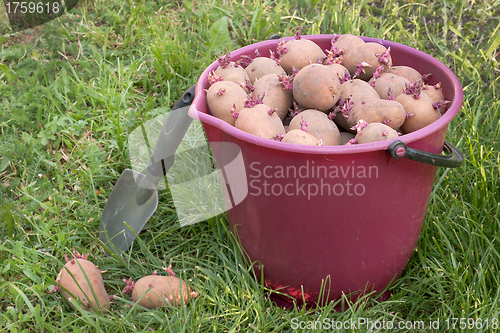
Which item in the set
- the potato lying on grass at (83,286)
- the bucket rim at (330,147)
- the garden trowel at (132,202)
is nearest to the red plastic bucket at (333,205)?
the bucket rim at (330,147)

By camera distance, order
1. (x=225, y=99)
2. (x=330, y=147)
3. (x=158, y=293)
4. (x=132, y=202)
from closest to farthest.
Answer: (x=330, y=147)
(x=225, y=99)
(x=158, y=293)
(x=132, y=202)

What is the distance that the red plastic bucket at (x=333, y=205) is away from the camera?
1195 millimetres

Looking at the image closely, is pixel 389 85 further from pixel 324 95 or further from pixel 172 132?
pixel 172 132

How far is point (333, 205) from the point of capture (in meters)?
1.27

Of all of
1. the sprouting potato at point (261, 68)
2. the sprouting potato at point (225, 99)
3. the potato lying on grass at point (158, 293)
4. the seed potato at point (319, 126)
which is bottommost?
the potato lying on grass at point (158, 293)

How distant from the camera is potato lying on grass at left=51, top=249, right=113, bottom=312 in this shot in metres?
1.53

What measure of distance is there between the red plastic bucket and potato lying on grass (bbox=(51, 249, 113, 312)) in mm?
551

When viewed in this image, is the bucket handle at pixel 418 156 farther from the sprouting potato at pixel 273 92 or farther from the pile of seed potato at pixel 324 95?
the sprouting potato at pixel 273 92

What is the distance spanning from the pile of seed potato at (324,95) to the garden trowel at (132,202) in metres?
0.42

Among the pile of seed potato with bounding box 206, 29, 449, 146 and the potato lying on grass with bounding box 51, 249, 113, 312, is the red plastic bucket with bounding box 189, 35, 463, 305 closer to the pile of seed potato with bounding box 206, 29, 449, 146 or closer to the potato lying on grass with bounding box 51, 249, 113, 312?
the pile of seed potato with bounding box 206, 29, 449, 146

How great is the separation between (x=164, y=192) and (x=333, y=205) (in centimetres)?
103

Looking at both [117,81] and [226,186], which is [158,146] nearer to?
[226,186]

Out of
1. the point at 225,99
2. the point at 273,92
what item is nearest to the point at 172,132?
the point at 225,99

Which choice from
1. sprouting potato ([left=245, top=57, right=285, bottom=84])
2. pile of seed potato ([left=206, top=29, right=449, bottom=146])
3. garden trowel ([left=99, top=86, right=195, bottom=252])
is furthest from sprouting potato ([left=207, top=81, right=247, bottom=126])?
garden trowel ([left=99, top=86, right=195, bottom=252])
